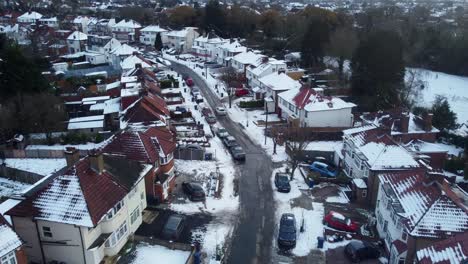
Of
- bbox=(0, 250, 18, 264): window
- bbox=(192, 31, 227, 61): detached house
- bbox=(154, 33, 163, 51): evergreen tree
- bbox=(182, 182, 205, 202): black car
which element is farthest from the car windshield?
bbox=(154, 33, 163, 51): evergreen tree

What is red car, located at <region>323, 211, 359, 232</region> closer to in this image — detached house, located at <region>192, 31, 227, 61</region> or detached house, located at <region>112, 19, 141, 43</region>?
detached house, located at <region>192, 31, 227, 61</region>

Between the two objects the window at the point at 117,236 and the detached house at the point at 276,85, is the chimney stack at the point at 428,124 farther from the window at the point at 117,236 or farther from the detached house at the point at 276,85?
the window at the point at 117,236

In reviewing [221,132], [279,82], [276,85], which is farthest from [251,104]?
[221,132]

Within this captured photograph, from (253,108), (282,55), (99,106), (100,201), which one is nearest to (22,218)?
(100,201)

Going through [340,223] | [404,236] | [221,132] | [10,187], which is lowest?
[10,187]

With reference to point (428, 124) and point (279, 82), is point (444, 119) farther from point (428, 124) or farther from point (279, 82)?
point (279, 82)

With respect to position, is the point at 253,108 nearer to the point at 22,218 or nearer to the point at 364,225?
the point at 364,225
